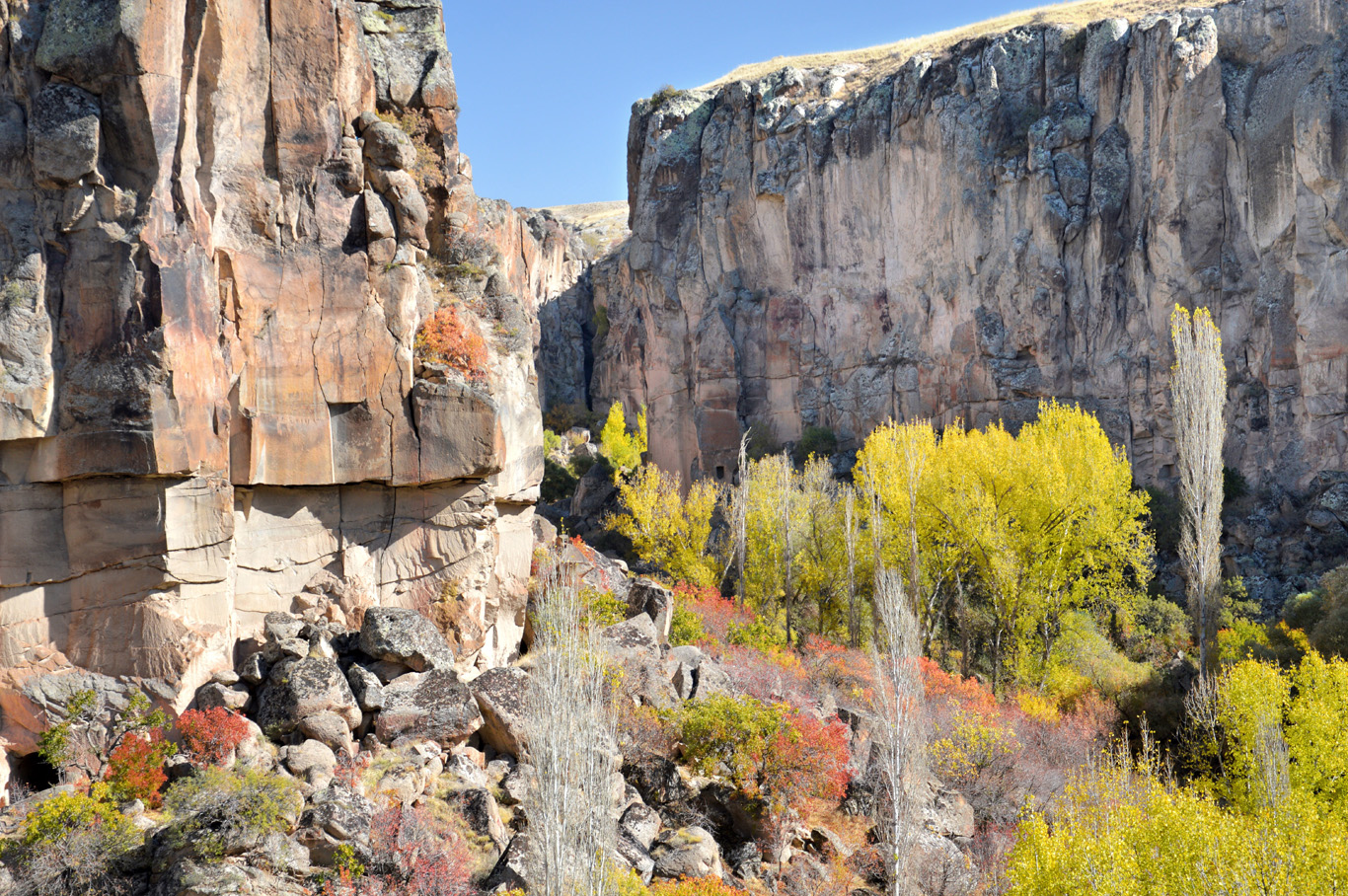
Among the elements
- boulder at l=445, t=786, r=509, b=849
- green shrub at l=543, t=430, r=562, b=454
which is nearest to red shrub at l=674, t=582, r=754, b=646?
boulder at l=445, t=786, r=509, b=849

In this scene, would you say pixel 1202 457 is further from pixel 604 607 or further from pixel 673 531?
pixel 673 531

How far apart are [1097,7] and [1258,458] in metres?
29.3

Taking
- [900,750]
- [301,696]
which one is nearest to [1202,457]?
[900,750]

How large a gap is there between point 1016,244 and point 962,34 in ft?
77.5

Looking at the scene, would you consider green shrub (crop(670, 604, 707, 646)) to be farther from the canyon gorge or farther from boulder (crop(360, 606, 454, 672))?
boulder (crop(360, 606, 454, 672))

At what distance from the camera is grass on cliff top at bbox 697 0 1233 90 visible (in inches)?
1969

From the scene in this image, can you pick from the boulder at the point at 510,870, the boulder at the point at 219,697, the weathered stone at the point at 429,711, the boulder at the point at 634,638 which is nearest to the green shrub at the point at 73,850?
the boulder at the point at 219,697

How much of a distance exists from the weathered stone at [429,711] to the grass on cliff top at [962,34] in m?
47.3

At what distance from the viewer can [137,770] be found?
12.4m

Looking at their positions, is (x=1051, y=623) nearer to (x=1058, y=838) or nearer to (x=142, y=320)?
(x=1058, y=838)

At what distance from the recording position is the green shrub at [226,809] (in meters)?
11.0

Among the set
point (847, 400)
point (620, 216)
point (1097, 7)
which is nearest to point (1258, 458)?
point (847, 400)

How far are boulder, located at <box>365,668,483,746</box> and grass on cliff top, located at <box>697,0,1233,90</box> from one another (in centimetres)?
4732

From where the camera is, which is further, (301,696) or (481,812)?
(301,696)
